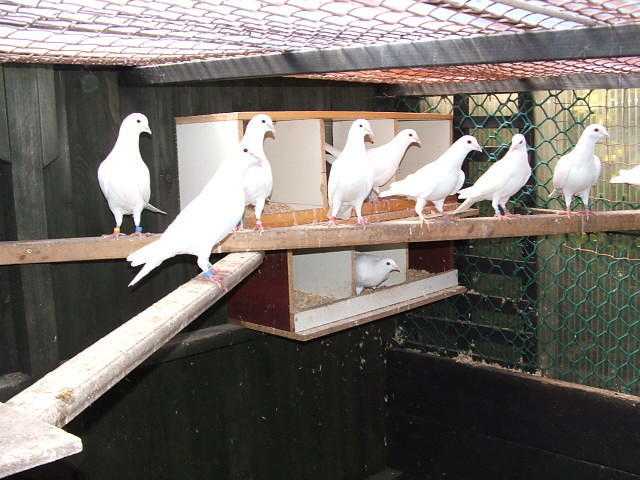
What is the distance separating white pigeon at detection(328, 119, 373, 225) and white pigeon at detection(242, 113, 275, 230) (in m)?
0.24

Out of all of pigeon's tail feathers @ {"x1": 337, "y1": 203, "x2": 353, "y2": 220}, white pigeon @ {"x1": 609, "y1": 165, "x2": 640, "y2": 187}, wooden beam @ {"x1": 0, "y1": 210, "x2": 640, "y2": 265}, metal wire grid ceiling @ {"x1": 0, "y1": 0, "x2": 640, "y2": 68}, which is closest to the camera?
metal wire grid ceiling @ {"x1": 0, "y1": 0, "x2": 640, "y2": 68}

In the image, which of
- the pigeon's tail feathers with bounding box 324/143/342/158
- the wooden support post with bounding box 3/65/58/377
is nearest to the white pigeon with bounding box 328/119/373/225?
the pigeon's tail feathers with bounding box 324/143/342/158

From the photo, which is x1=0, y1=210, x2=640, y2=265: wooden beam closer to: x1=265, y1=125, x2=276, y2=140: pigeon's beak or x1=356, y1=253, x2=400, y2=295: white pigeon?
x1=265, y1=125, x2=276, y2=140: pigeon's beak

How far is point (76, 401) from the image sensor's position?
1.05m

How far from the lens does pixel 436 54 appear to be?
66.0 inches

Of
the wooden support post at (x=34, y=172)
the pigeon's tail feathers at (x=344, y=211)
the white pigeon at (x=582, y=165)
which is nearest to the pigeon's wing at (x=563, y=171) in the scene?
the white pigeon at (x=582, y=165)

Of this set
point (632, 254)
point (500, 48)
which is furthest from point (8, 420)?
point (632, 254)

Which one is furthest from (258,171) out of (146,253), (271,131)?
(146,253)

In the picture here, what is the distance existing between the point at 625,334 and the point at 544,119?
88 cm

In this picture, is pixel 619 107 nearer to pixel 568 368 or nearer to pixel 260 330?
pixel 568 368

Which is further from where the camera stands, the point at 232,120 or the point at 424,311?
the point at 424,311

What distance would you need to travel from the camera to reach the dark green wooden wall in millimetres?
2367

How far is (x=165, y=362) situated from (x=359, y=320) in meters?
0.72

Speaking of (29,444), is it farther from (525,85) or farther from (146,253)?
(525,85)
